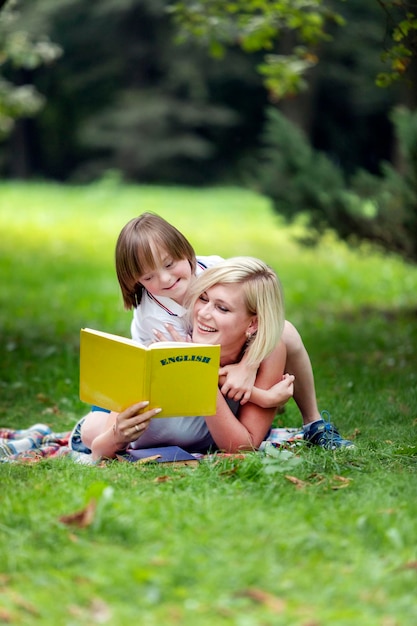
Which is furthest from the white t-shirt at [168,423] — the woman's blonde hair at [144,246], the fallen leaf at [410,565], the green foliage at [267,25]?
the green foliage at [267,25]

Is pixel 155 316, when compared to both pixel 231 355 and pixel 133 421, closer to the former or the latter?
pixel 231 355

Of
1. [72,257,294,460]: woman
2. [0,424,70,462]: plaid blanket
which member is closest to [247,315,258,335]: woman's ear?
[72,257,294,460]: woman

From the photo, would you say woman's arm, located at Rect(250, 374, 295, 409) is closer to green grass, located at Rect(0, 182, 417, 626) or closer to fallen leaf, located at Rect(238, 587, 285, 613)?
green grass, located at Rect(0, 182, 417, 626)

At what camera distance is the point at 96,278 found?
10.8 metres

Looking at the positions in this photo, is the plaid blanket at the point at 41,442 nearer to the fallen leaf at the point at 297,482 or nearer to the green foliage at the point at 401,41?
the fallen leaf at the point at 297,482

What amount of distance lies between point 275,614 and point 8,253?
1058cm

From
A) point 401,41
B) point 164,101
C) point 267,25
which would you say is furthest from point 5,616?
point 164,101

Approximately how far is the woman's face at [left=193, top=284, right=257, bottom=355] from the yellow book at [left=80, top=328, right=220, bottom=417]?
27 centimetres

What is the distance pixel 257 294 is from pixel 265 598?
1.57 meters

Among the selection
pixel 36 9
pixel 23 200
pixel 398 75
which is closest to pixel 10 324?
pixel 398 75

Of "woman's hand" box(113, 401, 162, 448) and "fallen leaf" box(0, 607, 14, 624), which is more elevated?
"fallen leaf" box(0, 607, 14, 624)

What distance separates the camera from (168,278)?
12.6ft

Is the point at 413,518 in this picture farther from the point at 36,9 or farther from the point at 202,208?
the point at 36,9

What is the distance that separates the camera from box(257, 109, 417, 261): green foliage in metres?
8.13
